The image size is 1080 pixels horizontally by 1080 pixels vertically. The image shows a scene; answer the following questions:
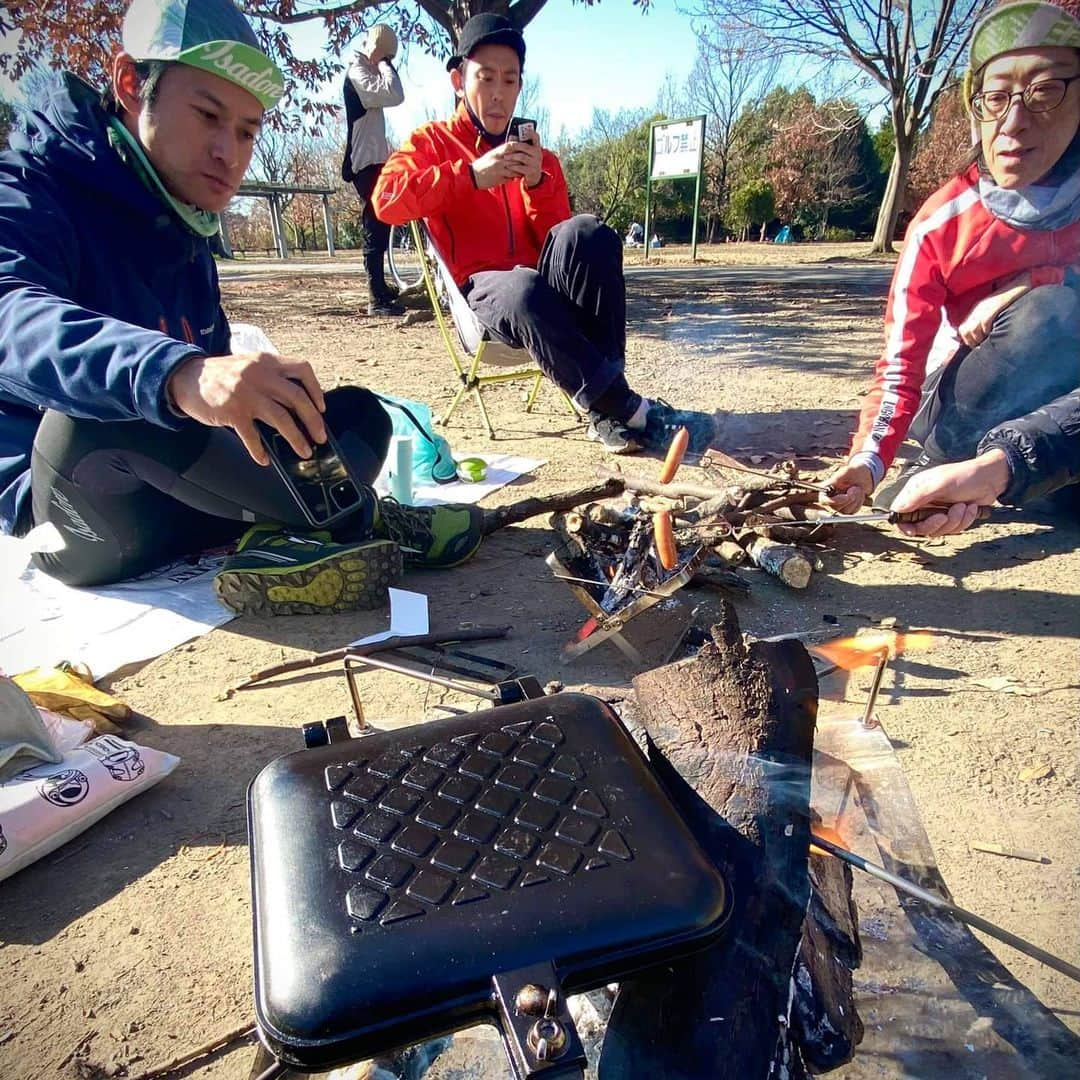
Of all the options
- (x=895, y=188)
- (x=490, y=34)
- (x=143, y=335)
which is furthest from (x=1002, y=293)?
(x=895, y=188)

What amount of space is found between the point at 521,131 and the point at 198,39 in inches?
82.6

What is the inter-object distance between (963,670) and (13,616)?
2.94 metres

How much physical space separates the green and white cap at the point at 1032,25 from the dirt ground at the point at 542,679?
162 centimetres

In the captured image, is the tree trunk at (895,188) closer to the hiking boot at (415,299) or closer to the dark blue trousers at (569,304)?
the hiking boot at (415,299)

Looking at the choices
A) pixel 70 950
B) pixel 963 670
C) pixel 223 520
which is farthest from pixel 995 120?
pixel 70 950

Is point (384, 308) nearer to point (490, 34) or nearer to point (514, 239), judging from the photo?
point (514, 239)

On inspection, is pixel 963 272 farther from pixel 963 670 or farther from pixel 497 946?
pixel 497 946

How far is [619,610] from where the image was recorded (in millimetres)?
2076

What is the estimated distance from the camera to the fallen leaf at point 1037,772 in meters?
1.58

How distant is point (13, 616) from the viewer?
7.70 feet

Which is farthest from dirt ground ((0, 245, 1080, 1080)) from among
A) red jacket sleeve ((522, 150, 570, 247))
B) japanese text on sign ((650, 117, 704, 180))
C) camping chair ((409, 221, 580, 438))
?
japanese text on sign ((650, 117, 704, 180))

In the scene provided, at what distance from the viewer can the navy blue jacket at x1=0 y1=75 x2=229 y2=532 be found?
1.51 meters

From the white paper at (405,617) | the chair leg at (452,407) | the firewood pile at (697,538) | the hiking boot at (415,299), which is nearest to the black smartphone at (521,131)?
the chair leg at (452,407)

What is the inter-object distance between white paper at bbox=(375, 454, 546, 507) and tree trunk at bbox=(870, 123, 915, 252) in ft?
53.2
